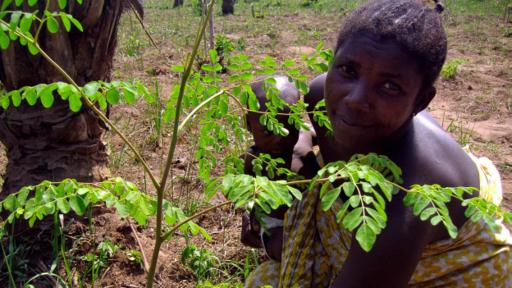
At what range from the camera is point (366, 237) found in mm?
891

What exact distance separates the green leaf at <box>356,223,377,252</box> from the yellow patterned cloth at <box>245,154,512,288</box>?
2.83 feet

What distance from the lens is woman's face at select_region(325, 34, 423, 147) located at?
130 cm

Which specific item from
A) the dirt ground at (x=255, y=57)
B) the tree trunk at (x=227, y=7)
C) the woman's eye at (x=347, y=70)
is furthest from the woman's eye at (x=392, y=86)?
the tree trunk at (x=227, y=7)

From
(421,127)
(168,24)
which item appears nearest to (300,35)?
(168,24)

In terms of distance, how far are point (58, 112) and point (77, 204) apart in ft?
4.38

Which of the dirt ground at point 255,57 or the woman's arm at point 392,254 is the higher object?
the woman's arm at point 392,254

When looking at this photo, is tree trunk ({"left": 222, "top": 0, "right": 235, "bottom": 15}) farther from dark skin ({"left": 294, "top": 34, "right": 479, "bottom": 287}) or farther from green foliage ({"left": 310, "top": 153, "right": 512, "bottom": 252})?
green foliage ({"left": 310, "top": 153, "right": 512, "bottom": 252})

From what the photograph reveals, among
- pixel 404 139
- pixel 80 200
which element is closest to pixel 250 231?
pixel 404 139

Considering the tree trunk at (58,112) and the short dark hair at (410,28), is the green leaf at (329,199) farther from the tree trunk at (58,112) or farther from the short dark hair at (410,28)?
the tree trunk at (58,112)

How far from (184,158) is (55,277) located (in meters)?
1.50

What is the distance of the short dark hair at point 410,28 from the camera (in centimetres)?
131

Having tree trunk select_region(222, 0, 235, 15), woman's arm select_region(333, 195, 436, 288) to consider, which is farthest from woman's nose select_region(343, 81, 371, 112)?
tree trunk select_region(222, 0, 235, 15)

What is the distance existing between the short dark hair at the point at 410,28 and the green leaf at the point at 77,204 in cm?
81

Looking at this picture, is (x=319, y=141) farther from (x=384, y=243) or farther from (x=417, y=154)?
(x=384, y=243)
